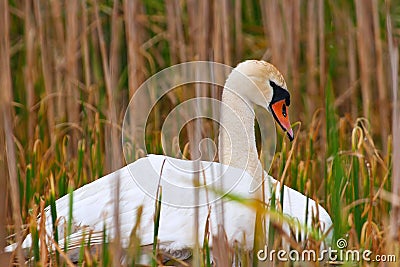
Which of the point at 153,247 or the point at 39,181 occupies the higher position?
the point at 39,181

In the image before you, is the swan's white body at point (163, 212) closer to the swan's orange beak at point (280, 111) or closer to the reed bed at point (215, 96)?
the reed bed at point (215, 96)

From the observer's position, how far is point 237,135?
6.70 feet

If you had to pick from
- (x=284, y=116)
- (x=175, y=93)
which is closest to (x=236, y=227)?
(x=284, y=116)

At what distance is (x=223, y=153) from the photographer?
6.61 feet

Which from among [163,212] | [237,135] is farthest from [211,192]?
[237,135]

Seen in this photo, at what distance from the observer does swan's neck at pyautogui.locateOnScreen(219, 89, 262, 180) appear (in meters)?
2.01

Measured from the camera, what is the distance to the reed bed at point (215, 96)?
1682 mm

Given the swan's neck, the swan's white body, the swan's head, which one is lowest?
the swan's white body

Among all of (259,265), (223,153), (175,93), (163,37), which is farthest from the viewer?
(163,37)

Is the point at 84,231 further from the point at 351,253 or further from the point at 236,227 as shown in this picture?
the point at 351,253

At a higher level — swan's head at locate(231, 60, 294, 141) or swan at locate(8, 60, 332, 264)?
swan's head at locate(231, 60, 294, 141)

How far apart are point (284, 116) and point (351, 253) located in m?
0.53

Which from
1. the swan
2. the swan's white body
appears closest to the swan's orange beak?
the swan

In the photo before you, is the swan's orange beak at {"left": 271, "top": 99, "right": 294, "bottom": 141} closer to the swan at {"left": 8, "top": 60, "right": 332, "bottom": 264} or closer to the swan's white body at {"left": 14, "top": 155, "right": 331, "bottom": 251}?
the swan at {"left": 8, "top": 60, "right": 332, "bottom": 264}
